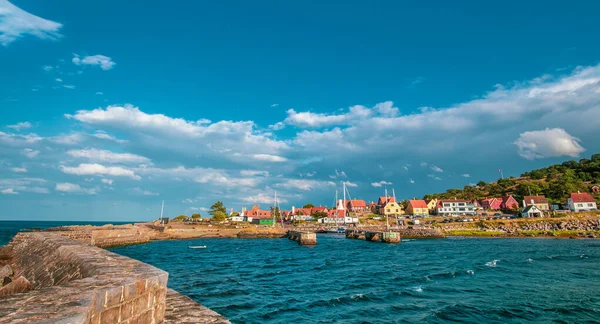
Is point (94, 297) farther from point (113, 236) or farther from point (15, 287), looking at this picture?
point (113, 236)

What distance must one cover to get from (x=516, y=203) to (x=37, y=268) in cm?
15413

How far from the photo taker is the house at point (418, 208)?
13375cm

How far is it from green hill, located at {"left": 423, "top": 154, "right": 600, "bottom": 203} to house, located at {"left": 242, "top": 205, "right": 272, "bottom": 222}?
267 feet

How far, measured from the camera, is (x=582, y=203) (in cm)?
10175

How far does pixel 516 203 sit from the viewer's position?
12825 cm

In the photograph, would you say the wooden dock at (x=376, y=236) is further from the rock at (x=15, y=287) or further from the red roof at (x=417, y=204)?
the rock at (x=15, y=287)

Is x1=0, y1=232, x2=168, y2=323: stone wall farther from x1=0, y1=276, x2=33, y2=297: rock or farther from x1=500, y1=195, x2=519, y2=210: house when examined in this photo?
x1=500, y1=195, x2=519, y2=210: house

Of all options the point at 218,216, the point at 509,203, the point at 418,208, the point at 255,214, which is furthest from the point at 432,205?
the point at 218,216

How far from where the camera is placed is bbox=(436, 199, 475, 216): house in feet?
405

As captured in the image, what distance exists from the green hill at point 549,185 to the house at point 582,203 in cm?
1252

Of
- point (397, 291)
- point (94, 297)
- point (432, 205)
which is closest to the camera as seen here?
point (94, 297)

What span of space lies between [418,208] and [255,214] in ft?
250

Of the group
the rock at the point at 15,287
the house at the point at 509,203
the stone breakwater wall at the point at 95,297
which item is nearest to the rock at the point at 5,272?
the stone breakwater wall at the point at 95,297

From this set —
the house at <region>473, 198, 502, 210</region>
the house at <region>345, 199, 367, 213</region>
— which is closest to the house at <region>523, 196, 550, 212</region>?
the house at <region>473, 198, 502, 210</region>
